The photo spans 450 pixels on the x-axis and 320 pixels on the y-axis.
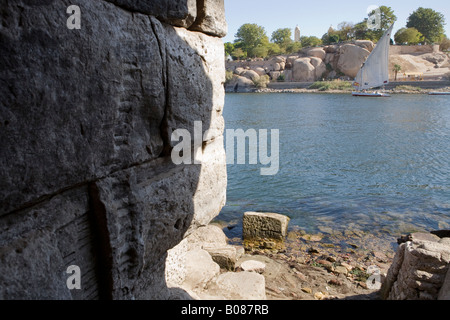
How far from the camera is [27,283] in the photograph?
4.71 feet

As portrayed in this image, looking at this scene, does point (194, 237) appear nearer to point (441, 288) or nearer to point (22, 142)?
point (441, 288)

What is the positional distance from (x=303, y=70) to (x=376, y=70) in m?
13.5

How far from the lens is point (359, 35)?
5984cm

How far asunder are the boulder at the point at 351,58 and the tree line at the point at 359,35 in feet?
19.2

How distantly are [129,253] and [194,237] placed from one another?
4.54 meters

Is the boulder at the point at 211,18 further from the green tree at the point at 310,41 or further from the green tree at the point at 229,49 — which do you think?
the green tree at the point at 310,41

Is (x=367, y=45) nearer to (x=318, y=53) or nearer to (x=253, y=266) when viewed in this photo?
(x=318, y=53)

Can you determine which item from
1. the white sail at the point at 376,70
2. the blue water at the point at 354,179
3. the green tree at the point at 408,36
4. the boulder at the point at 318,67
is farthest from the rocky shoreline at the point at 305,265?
the green tree at the point at 408,36

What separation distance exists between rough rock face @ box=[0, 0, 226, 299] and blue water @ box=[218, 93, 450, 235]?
6721 millimetres

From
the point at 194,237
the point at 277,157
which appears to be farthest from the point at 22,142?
the point at 277,157

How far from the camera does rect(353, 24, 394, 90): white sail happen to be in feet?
135

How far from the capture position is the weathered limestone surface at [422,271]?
3941mm

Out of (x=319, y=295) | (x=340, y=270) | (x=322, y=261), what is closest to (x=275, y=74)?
(x=322, y=261)

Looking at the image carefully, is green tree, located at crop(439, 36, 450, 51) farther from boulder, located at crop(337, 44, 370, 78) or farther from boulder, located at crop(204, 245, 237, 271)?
boulder, located at crop(204, 245, 237, 271)
